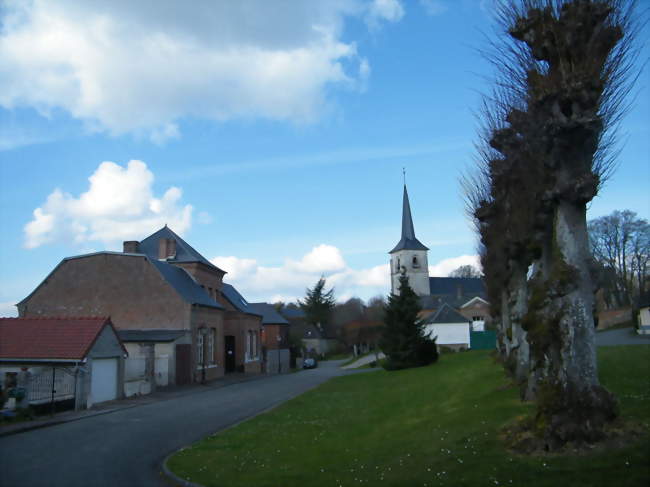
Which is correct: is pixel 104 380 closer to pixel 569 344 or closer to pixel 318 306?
pixel 569 344

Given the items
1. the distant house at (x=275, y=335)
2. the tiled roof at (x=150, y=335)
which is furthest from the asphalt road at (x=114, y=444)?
the distant house at (x=275, y=335)

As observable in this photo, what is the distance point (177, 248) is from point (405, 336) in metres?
17.9

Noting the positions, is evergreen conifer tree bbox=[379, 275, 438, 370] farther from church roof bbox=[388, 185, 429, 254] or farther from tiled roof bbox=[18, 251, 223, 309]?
church roof bbox=[388, 185, 429, 254]

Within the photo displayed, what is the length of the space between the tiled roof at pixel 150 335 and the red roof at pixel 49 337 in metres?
7.15

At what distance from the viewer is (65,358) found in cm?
2017

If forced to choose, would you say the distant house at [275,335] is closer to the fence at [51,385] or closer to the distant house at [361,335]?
the distant house at [361,335]

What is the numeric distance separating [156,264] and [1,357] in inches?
532

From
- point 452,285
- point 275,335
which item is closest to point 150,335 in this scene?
point 275,335

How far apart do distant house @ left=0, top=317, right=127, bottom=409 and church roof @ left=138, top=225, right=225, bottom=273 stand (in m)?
16.8

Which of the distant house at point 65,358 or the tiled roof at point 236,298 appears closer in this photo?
the distant house at point 65,358

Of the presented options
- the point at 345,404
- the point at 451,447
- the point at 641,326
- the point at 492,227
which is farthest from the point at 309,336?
the point at 451,447

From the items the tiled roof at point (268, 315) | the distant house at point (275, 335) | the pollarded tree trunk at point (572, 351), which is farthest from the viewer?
the tiled roof at point (268, 315)

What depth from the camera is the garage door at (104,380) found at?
21.2 meters

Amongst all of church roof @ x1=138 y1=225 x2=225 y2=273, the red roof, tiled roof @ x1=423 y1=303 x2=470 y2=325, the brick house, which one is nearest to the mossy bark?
the red roof
